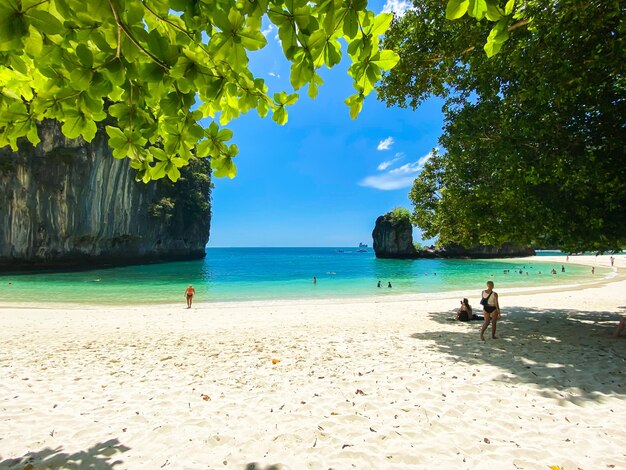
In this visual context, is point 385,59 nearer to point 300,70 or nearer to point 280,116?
point 300,70

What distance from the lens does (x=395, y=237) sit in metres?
91.3

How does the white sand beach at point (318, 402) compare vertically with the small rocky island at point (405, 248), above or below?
below

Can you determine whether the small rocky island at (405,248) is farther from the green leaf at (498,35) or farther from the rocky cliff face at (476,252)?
the green leaf at (498,35)

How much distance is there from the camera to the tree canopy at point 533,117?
627 centimetres

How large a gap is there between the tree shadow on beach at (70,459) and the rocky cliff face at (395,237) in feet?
291

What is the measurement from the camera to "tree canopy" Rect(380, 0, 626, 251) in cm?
627

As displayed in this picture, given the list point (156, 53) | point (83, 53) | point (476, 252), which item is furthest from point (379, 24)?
point (476, 252)

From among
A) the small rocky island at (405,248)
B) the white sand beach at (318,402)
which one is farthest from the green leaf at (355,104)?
the small rocky island at (405,248)

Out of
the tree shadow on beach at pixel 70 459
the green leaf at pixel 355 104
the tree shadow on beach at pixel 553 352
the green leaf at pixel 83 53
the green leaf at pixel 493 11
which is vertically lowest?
the tree shadow on beach at pixel 553 352

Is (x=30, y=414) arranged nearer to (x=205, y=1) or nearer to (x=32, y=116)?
(x=32, y=116)

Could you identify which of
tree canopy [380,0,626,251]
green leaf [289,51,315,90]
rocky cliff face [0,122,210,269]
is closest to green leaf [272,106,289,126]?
green leaf [289,51,315,90]

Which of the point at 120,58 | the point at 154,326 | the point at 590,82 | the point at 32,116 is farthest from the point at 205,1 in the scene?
the point at 154,326

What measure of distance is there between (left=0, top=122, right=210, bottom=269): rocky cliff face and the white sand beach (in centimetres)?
4706

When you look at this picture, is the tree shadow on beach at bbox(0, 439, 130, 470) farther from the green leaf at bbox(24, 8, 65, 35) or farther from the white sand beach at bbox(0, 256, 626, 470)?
the green leaf at bbox(24, 8, 65, 35)
